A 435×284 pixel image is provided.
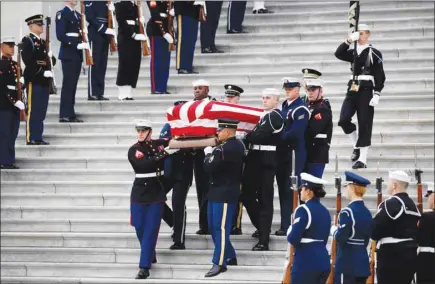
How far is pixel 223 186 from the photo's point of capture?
1577 centimetres

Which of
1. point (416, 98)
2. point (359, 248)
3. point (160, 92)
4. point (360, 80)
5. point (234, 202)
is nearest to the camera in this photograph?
point (359, 248)

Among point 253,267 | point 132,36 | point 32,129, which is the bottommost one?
point 253,267

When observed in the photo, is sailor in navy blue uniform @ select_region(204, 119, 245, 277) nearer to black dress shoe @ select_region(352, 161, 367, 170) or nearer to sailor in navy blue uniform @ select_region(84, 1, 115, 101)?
black dress shoe @ select_region(352, 161, 367, 170)

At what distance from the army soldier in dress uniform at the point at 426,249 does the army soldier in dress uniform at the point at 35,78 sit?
645cm

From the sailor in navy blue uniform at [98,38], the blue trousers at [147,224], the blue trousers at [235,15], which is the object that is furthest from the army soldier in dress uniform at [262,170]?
the blue trousers at [235,15]

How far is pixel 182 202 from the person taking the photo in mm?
16484

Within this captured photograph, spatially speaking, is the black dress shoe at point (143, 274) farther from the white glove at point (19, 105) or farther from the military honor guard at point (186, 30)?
the military honor guard at point (186, 30)

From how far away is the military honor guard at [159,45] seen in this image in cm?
2006

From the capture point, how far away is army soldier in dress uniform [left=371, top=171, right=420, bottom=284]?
14836 millimetres

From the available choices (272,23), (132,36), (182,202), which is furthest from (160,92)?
(182,202)

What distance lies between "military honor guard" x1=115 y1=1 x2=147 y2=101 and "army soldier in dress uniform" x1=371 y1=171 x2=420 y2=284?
626cm

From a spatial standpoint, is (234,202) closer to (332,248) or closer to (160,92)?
(332,248)

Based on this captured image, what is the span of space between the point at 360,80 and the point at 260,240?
2.72 meters

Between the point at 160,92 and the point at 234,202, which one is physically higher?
the point at 160,92
